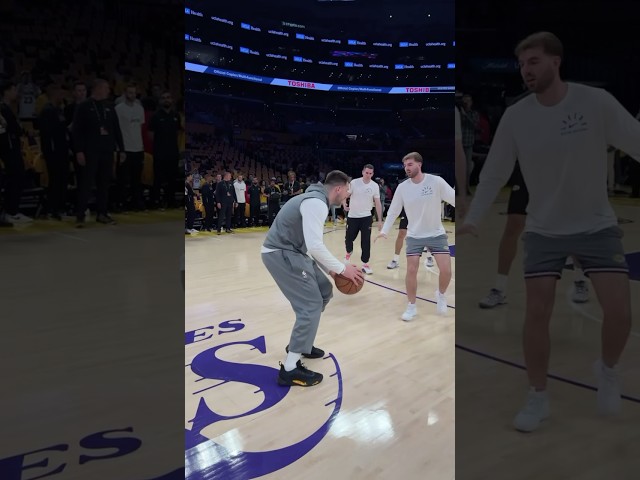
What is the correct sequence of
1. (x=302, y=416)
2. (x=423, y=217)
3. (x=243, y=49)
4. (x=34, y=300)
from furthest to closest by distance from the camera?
(x=243, y=49) → (x=423, y=217) → (x=302, y=416) → (x=34, y=300)

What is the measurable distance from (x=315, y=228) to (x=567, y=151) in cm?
161

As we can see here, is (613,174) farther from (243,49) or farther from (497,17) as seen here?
(243,49)

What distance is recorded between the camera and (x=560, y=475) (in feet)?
3.51

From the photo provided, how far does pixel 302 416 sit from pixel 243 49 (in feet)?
56.4

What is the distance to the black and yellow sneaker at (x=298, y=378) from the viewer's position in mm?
2561

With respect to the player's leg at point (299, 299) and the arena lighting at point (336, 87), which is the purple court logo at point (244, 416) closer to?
the player's leg at point (299, 299)

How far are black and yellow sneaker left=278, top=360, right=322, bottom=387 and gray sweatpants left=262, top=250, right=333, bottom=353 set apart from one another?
4.2 inches

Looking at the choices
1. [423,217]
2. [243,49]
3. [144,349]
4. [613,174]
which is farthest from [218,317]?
[243,49]

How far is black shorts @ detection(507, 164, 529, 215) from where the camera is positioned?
100 centimetres

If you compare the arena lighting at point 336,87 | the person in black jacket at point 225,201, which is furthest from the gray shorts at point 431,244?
the arena lighting at point 336,87

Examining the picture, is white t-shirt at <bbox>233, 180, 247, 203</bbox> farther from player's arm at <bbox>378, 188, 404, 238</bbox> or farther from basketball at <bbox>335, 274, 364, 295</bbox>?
basketball at <bbox>335, 274, 364, 295</bbox>

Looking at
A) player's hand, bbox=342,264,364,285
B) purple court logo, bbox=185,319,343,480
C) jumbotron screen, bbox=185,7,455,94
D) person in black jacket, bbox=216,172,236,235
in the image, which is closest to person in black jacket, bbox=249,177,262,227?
person in black jacket, bbox=216,172,236,235

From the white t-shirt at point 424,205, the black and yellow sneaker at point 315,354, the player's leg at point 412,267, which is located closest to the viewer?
the black and yellow sneaker at point 315,354

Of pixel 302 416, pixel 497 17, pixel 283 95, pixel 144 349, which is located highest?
pixel 283 95
